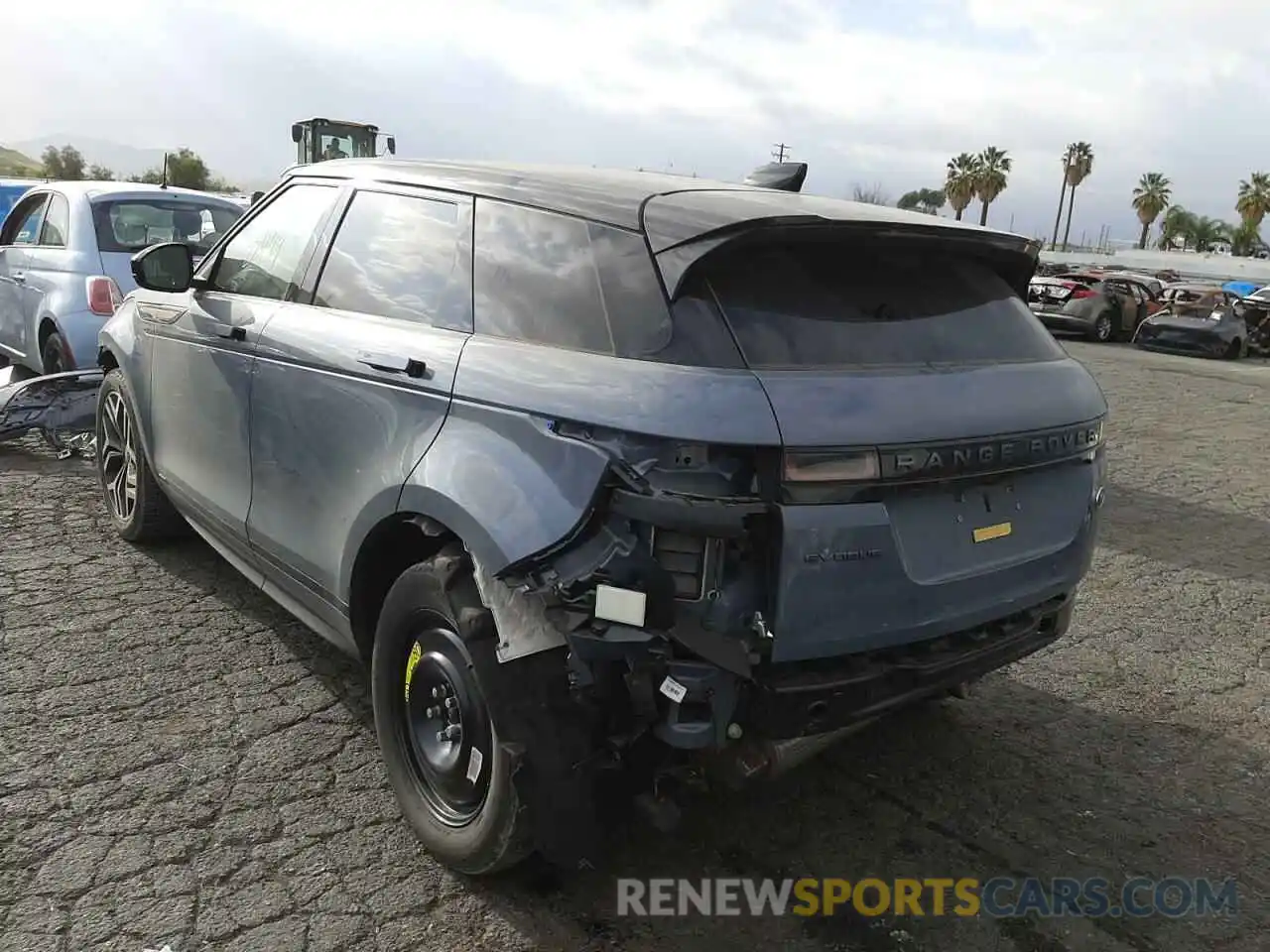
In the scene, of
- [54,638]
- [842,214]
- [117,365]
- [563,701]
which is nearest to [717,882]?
[563,701]

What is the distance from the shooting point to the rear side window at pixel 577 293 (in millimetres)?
2375

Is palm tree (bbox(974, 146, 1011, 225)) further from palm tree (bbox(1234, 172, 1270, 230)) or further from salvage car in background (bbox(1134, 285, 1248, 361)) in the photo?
salvage car in background (bbox(1134, 285, 1248, 361))

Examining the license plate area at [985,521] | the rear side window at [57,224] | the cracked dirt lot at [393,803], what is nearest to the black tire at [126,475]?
the cracked dirt lot at [393,803]

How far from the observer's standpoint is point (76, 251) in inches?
287

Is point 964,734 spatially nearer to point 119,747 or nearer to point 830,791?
point 830,791

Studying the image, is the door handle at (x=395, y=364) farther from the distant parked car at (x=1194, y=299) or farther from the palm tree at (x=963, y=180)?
the palm tree at (x=963, y=180)

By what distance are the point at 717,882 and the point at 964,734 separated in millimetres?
1373

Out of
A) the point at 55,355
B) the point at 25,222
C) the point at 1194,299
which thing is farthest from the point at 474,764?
the point at 1194,299

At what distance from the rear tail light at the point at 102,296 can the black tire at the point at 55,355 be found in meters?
0.38

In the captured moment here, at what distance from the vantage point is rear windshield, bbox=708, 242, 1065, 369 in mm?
2439

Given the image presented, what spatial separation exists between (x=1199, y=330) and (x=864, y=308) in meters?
21.3

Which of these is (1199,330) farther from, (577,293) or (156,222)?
(577,293)

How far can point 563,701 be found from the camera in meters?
2.37

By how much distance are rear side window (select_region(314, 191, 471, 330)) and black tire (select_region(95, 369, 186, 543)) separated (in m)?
1.92
